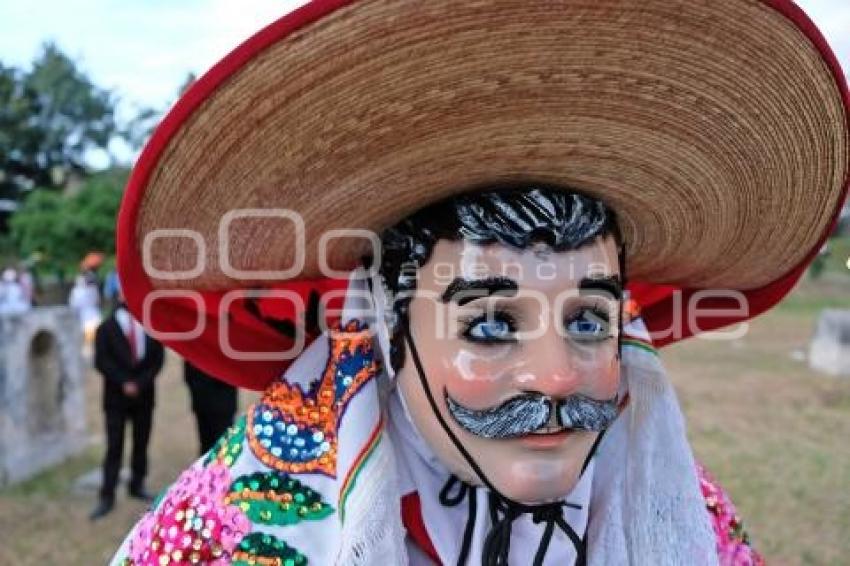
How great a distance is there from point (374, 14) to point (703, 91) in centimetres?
52

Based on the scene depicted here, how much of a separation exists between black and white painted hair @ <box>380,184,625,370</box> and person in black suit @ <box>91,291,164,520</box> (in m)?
4.03

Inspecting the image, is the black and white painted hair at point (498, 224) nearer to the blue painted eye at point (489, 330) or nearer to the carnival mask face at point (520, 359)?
the carnival mask face at point (520, 359)

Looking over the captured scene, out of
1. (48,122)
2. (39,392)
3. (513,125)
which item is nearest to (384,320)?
(513,125)

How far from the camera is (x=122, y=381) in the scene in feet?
17.7

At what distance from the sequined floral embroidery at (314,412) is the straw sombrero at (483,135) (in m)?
0.21

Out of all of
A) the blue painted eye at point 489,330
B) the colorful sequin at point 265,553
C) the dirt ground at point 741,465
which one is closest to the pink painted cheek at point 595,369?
the blue painted eye at point 489,330

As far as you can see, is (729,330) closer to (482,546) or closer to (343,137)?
(482,546)

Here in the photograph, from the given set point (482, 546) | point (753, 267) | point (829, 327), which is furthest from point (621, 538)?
point (829, 327)

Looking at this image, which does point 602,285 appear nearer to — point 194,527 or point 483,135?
point 483,135

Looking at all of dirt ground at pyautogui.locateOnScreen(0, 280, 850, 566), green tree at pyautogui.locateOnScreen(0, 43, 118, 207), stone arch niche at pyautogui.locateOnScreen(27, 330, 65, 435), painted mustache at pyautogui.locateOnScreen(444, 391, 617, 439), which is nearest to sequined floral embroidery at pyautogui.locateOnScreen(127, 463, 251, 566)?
painted mustache at pyautogui.locateOnScreen(444, 391, 617, 439)

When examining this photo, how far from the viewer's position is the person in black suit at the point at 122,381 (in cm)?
538

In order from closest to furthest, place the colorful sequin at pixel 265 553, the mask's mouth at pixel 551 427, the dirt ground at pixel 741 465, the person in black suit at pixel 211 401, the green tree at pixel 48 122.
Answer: the mask's mouth at pixel 551 427, the colorful sequin at pixel 265 553, the dirt ground at pixel 741 465, the person in black suit at pixel 211 401, the green tree at pixel 48 122

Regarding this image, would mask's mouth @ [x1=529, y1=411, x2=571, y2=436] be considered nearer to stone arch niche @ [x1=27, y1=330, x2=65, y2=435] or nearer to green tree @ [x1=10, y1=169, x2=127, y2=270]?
stone arch niche @ [x1=27, y1=330, x2=65, y2=435]

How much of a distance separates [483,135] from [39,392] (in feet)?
20.4
